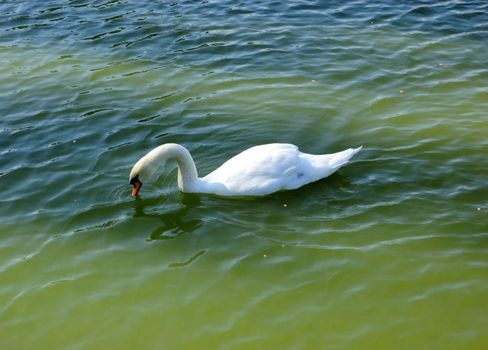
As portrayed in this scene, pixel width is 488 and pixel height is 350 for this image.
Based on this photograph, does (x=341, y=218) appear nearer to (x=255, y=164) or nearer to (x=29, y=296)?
(x=255, y=164)

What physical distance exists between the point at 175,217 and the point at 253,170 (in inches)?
44.1

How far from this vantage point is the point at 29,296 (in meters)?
6.75

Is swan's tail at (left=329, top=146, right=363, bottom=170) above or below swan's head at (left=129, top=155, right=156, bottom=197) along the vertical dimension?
below

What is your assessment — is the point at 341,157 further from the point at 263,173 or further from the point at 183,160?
the point at 183,160

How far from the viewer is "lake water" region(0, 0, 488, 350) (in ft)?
20.3

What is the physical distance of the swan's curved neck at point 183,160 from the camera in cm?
823

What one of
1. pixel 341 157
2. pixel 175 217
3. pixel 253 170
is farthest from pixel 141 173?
pixel 341 157

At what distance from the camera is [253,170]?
811 centimetres

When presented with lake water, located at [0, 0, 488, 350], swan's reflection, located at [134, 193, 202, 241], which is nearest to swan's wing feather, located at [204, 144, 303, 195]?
lake water, located at [0, 0, 488, 350]

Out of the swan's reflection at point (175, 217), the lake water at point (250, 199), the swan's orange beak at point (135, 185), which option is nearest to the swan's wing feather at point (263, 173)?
the lake water at point (250, 199)

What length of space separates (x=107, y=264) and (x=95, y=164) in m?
2.46

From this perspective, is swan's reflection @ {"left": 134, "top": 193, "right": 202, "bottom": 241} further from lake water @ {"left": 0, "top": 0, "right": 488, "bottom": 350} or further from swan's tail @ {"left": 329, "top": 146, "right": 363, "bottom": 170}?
swan's tail @ {"left": 329, "top": 146, "right": 363, "bottom": 170}

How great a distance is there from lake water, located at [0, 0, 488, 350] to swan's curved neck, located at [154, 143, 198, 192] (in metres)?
0.23

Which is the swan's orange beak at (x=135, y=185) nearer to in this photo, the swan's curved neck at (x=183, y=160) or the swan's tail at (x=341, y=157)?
the swan's curved neck at (x=183, y=160)
